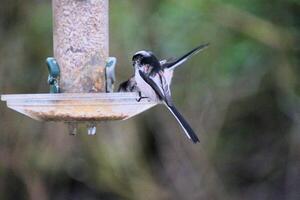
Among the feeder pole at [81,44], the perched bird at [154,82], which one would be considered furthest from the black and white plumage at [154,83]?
the feeder pole at [81,44]

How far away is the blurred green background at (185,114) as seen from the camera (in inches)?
183

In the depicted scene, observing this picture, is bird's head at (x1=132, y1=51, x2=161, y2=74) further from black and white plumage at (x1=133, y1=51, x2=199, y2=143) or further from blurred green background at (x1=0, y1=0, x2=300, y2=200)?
blurred green background at (x1=0, y1=0, x2=300, y2=200)

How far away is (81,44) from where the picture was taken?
135 inches

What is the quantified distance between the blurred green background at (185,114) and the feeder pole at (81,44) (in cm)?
98

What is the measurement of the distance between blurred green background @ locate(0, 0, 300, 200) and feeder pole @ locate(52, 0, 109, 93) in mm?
978

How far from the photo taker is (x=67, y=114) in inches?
117

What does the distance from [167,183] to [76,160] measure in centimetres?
52

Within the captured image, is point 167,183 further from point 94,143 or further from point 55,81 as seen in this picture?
point 55,81

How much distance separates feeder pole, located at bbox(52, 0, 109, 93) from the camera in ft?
11.1

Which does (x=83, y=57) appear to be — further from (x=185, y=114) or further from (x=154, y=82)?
(x=185, y=114)

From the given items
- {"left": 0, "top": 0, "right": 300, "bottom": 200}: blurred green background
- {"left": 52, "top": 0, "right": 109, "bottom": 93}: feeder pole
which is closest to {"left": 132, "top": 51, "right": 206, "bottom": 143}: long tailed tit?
{"left": 52, "top": 0, "right": 109, "bottom": 93}: feeder pole

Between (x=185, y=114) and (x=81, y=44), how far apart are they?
1701 mm

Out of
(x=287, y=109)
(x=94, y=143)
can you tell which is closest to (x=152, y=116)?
(x=94, y=143)

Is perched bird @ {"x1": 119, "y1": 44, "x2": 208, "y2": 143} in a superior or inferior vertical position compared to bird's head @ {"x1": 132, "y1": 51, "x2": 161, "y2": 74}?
inferior
